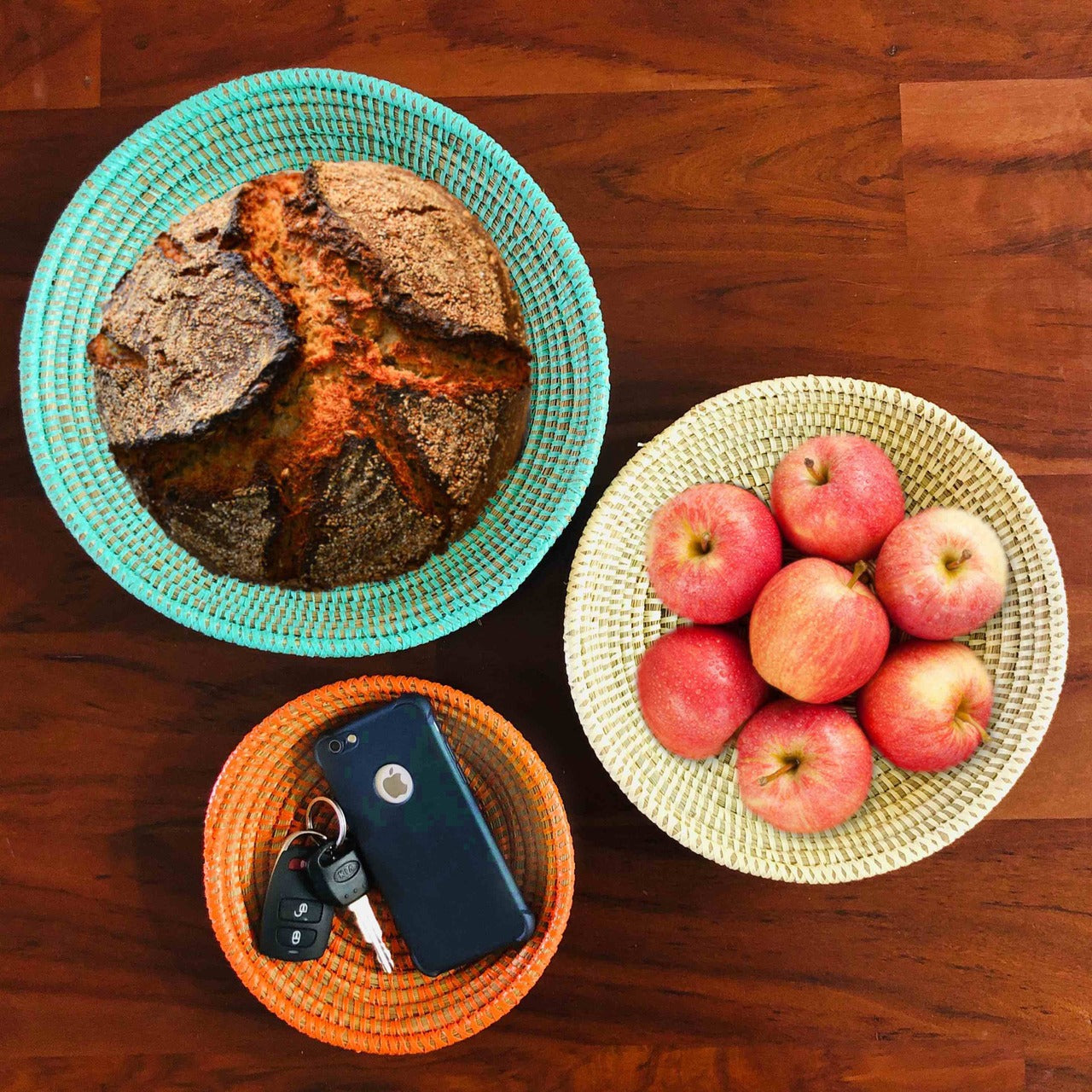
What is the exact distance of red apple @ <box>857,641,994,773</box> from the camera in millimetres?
680

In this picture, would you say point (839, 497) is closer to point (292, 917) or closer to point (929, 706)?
point (929, 706)

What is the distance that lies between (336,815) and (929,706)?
50cm

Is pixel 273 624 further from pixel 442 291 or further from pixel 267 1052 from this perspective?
pixel 267 1052

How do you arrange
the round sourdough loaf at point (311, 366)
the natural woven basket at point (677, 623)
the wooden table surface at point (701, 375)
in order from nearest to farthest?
the round sourdough loaf at point (311, 366)
the natural woven basket at point (677, 623)
the wooden table surface at point (701, 375)

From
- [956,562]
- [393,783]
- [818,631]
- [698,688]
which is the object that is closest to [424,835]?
[393,783]

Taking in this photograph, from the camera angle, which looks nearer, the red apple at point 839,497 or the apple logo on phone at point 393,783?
the red apple at point 839,497

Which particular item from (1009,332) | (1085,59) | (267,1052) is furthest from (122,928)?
(1085,59)

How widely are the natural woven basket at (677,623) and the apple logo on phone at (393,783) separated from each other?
17cm

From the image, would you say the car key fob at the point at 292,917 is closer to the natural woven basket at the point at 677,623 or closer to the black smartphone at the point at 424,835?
the black smartphone at the point at 424,835

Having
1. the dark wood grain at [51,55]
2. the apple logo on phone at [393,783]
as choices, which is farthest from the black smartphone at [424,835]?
the dark wood grain at [51,55]

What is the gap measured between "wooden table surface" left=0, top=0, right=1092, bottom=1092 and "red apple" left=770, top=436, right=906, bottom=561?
6.3 inches

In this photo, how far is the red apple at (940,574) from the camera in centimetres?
67

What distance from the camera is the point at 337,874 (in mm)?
778

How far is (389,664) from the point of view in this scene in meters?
0.84
